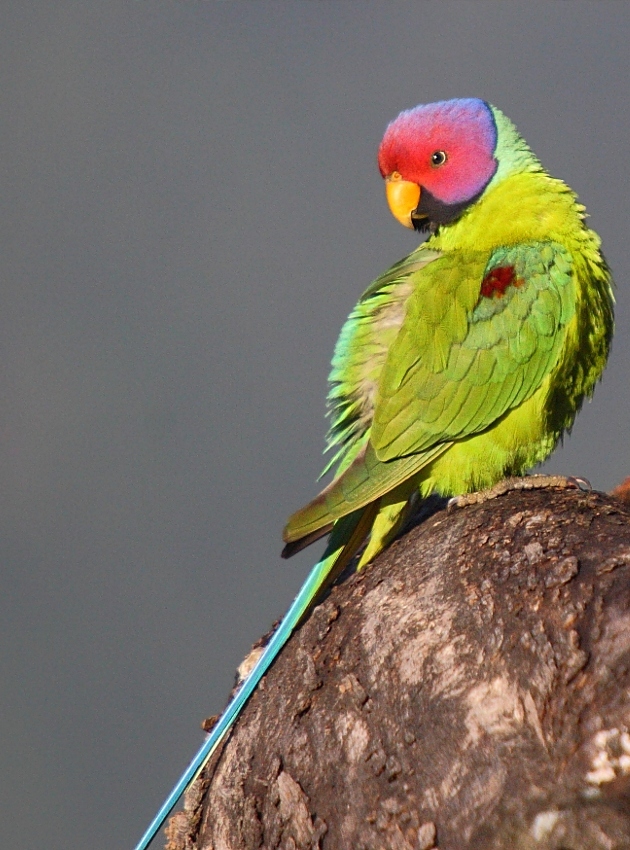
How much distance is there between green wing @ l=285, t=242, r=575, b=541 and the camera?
229cm

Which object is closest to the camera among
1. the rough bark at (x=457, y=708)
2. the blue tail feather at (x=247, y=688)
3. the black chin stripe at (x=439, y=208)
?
the rough bark at (x=457, y=708)

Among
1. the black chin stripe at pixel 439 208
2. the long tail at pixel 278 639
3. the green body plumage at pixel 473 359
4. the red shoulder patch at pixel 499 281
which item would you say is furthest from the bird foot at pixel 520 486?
the black chin stripe at pixel 439 208

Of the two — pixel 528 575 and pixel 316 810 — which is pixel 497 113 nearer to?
pixel 528 575

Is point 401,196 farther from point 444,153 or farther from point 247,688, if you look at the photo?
point 247,688

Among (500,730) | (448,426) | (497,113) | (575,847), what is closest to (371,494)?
(448,426)

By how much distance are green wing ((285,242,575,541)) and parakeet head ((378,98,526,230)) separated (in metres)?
0.25

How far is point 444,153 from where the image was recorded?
2525 millimetres

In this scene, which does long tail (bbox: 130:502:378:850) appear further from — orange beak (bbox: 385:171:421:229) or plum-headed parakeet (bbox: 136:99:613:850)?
orange beak (bbox: 385:171:421:229)

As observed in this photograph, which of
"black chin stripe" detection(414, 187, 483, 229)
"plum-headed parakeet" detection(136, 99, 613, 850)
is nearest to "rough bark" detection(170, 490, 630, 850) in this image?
"plum-headed parakeet" detection(136, 99, 613, 850)

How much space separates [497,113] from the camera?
2596mm

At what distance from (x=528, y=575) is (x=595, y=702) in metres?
0.27

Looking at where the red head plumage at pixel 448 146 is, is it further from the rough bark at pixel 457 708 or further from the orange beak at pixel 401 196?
the rough bark at pixel 457 708

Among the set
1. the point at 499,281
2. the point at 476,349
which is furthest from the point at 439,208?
the point at 476,349

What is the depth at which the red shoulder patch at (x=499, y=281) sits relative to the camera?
2305 millimetres
